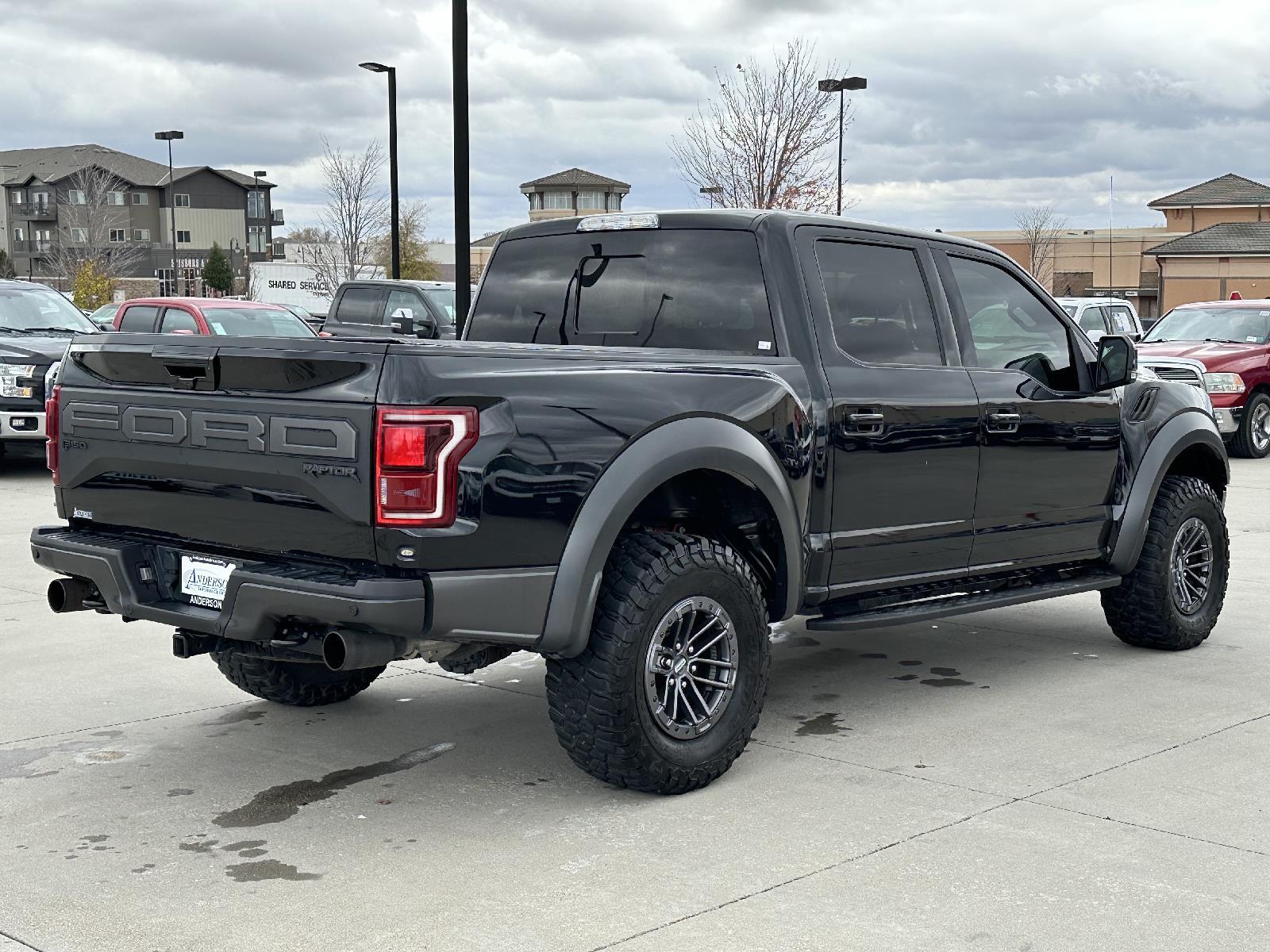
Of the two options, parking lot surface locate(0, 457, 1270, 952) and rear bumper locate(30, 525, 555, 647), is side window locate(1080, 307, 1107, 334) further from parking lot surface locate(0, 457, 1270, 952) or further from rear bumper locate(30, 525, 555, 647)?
rear bumper locate(30, 525, 555, 647)

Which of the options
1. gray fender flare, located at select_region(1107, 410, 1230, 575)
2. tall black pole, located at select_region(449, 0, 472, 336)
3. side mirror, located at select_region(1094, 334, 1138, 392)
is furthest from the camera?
tall black pole, located at select_region(449, 0, 472, 336)

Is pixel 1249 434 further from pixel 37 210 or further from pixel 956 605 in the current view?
pixel 37 210

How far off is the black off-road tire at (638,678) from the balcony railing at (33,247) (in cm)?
10942

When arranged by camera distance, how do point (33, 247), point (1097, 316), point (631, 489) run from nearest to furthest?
1. point (631, 489)
2. point (1097, 316)
3. point (33, 247)

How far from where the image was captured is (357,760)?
216 inches

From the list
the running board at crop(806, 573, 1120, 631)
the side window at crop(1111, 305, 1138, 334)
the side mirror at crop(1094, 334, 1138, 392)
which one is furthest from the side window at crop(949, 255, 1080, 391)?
the side window at crop(1111, 305, 1138, 334)

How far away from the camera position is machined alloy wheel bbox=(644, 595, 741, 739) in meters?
4.93

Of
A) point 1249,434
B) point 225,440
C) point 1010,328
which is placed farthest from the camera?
point 1249,434

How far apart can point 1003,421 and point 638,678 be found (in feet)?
7.41

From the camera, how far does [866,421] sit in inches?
225

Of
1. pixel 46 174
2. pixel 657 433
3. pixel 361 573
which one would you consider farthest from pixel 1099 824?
pixel 46 174

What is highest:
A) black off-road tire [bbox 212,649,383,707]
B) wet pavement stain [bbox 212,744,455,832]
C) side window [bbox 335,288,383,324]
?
side window [bbox 335,288,383,324]

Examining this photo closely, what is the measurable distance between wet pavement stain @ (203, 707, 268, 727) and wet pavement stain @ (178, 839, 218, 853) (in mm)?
1449

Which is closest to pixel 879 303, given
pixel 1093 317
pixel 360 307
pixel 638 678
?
pixel 638 678
